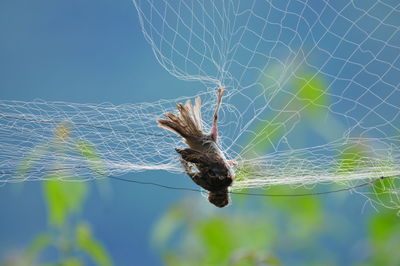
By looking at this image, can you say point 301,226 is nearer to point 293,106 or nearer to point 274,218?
point 274,218

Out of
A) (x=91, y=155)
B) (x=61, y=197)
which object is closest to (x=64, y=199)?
(x=61, y=197)

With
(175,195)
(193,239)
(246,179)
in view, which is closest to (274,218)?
(193,239)

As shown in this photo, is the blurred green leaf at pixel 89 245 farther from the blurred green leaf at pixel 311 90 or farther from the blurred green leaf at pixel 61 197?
the blurred green leaf at pixel 311 90

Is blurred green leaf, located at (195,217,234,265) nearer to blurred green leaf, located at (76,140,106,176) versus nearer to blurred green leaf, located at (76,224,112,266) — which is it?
blurred green leaf, located at (76,224,112,266)

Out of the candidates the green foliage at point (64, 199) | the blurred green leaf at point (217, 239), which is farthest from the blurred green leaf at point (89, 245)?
the blurred green leaf at point (217, 239)

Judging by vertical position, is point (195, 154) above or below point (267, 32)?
below

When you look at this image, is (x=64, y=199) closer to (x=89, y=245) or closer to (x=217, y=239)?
(x=89, y=245)
